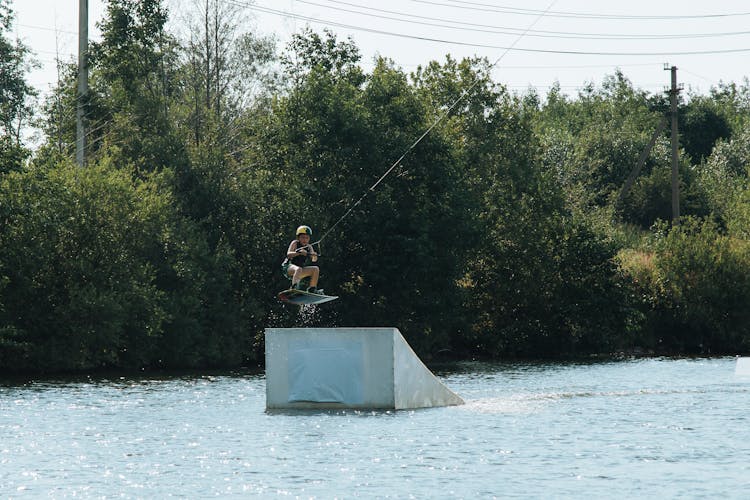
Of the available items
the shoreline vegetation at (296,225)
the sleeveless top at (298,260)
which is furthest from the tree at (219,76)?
the sleeveless top at (298,260)

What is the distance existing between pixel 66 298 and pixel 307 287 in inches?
668

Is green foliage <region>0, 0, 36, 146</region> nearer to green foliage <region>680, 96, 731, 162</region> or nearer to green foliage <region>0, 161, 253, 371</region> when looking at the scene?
green foliage <region>0, 161, 253, 371</region>

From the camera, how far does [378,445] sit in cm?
2247

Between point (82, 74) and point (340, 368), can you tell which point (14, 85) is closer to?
point (82, 74)

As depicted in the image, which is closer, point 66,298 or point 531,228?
point 66,298

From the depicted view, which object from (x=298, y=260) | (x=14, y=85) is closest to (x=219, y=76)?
(x=14, y=85)

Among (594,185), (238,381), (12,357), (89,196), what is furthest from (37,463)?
(594,185)


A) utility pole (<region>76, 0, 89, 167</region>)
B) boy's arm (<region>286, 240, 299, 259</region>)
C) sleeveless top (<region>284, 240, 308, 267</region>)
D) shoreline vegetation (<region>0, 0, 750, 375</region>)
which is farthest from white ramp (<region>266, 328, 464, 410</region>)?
utility pole (<region>76, 0, 89, 167</region>)

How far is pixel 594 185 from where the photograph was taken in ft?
310

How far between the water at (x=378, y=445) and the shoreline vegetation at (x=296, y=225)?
8729 mm

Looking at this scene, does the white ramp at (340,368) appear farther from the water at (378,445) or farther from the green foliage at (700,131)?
the green foliage at (700,131)

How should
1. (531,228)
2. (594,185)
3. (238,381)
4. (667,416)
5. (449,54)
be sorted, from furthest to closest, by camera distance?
(594,185)
(449,54)
(531,228)
(238,381)
(667,416)

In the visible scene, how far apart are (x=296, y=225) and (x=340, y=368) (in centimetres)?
2413

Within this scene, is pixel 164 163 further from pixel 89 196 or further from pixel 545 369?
pixel 545 369
